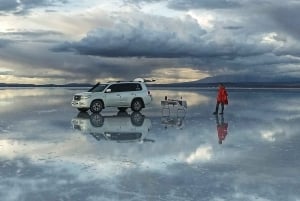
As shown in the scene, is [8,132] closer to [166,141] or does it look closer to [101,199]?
[166,141]

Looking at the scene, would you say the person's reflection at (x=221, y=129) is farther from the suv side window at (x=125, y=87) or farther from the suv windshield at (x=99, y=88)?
the suv windshield at (x=99, y=88)

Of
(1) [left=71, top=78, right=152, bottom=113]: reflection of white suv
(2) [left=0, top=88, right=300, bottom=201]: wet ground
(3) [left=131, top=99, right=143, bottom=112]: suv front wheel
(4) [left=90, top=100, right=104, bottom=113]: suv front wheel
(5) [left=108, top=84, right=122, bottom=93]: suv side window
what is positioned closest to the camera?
(2) [left=0, top=88, right=300, bottom=201]: wet ground

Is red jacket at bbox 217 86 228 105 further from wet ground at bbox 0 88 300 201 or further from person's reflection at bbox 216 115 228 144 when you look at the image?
wet ground at bbox 0 88 300 201

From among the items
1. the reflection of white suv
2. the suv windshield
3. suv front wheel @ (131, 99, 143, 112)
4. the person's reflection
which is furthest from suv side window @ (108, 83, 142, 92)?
the person's reflection

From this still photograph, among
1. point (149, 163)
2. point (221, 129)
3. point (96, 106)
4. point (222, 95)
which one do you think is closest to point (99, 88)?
point (96, 106)

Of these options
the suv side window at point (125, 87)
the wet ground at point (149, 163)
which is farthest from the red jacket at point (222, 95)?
the wet ground at point (149, 163)

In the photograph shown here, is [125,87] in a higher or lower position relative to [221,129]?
higher

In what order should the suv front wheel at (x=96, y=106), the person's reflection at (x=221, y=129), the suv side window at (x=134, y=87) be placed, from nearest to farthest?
1. the person's reflection at (x=221, y=129)
2. the suv front wheel at (x=96, y=106)
3. the suv side window at (x=134, y=87)

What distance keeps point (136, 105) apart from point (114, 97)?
4.83 ft

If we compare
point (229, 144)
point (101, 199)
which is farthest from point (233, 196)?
point (229, 144)

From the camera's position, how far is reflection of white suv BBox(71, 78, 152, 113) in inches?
1156

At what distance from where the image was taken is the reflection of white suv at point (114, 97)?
29359 mm

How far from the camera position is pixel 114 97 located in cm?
3012

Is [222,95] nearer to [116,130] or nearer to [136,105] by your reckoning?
[136,105]
